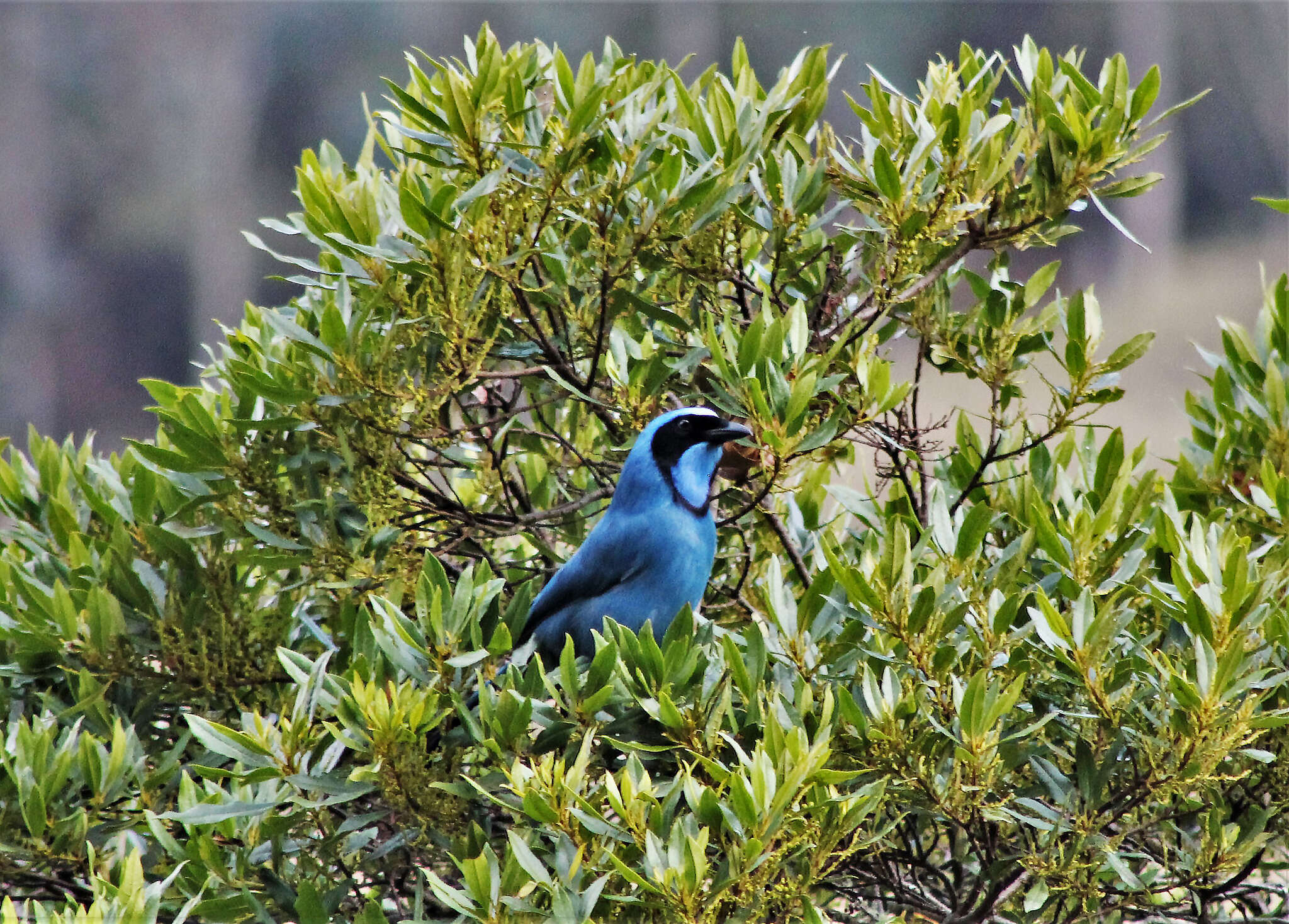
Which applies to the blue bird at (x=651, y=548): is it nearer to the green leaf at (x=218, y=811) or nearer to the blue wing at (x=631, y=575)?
the blue wing at (x=631, y=575)

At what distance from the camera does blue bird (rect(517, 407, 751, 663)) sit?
2.52 meters

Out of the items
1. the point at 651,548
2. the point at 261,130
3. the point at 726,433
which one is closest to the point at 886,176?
the point at 726,433

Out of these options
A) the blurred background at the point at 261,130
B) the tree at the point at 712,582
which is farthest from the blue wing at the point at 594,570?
the blurred background at the point at 261,130

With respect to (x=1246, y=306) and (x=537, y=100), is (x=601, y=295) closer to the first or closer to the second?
(x=537, y=100)

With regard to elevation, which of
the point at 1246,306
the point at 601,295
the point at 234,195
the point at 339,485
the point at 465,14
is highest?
the point at 465,14

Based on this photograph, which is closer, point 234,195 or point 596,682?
point 596,682

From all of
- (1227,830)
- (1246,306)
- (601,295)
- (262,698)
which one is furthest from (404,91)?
(1246,306)

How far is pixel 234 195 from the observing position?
16797mm

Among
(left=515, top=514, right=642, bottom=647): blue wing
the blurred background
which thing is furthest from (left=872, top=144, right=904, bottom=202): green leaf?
the blurred background

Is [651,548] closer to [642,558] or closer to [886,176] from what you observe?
[642,558]

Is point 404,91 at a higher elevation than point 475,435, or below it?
higher

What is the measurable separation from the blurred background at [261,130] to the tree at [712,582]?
13.9 meters

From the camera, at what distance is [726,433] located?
249cm

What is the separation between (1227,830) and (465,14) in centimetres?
1689
